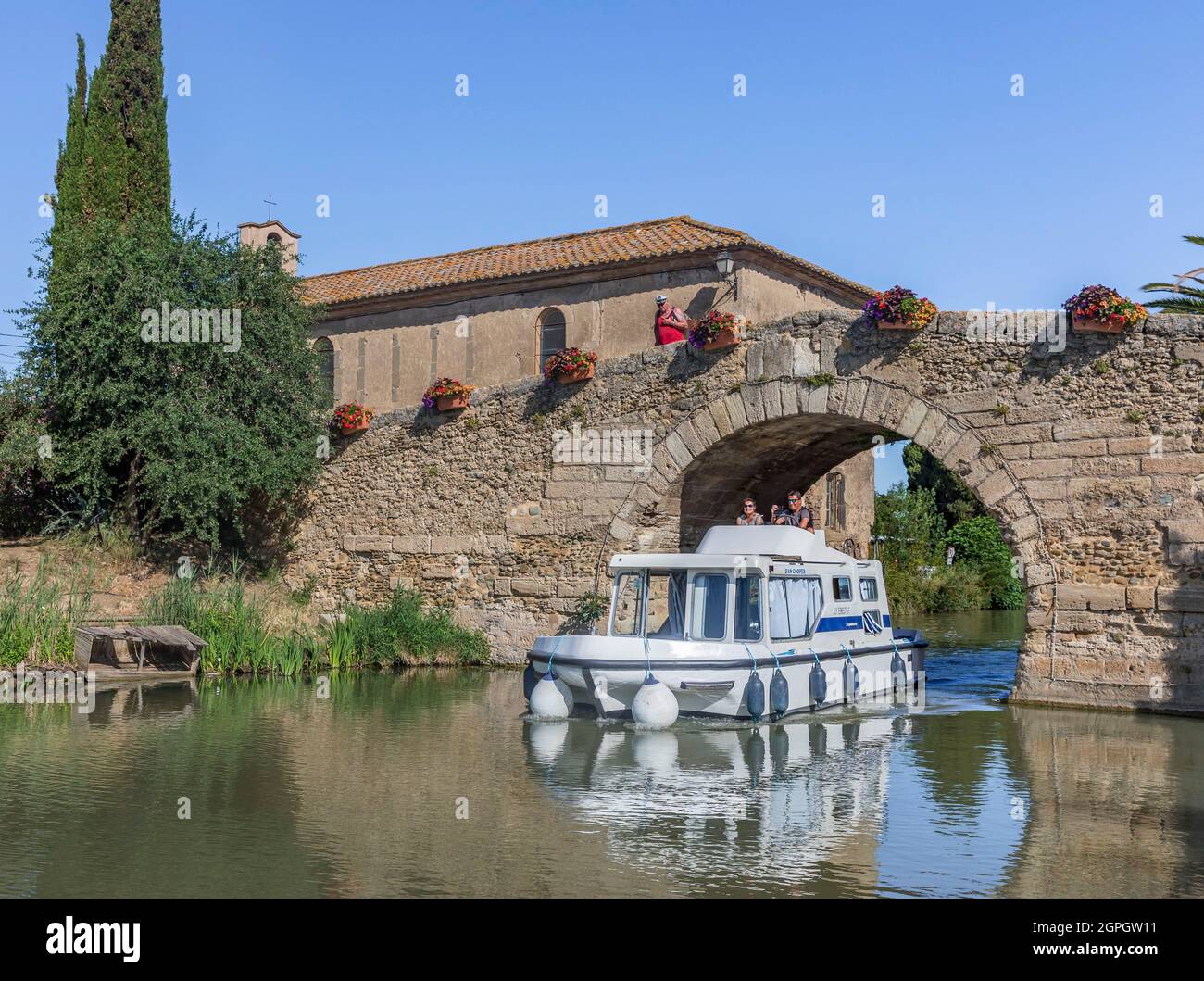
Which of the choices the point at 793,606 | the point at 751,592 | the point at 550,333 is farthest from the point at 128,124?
the point at 793,606

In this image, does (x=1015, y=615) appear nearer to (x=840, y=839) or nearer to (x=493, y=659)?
(x=493, y=659)

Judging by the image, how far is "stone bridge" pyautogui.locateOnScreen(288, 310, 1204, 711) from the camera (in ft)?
41.8

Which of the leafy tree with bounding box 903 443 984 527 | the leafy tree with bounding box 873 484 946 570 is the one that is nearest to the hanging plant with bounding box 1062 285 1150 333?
the leafy tree with bounding box 873 484 946 570

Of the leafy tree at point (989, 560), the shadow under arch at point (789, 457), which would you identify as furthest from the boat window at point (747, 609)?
the leafy tree at point (989, 560)

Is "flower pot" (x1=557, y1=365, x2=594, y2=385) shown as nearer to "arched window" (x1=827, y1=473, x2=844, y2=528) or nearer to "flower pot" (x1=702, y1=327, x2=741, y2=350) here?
"flower pot" (x1=702, y1=327, x2=741, y2=350)

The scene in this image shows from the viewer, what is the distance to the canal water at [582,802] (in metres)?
6.32

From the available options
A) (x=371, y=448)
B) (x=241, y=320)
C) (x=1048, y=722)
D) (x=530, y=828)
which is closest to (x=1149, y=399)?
(x=1048, y=722)

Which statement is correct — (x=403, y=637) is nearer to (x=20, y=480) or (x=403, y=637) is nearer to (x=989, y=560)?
(x=20, y=480)

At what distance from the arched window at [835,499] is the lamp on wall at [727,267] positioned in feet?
18.5

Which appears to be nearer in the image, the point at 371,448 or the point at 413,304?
the point at 371,448

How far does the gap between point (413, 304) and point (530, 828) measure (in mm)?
18023

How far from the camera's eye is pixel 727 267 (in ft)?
66.0

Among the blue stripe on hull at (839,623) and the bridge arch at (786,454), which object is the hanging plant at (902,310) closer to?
the bridge arch at (786,454)

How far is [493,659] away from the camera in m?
17.1
